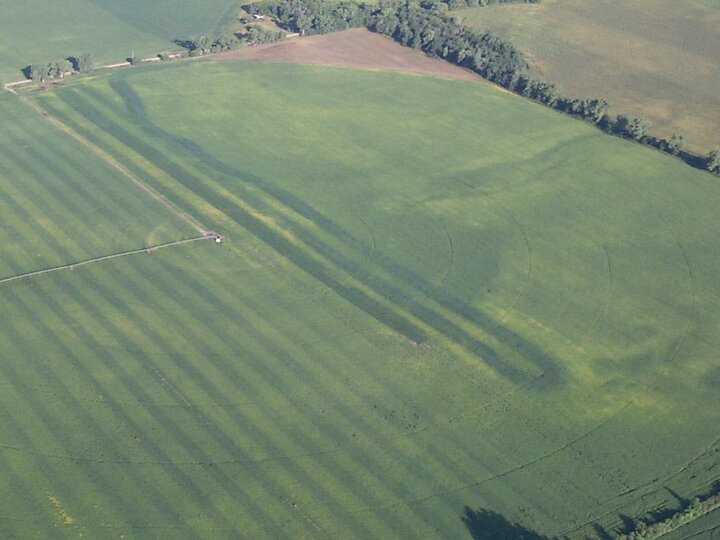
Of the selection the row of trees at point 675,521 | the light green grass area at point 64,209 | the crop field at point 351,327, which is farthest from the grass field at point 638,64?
the light green grass area at point 64,209

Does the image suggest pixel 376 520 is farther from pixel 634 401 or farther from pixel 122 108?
pixel 122 108

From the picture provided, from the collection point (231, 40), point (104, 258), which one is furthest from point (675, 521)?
point (231, 40)

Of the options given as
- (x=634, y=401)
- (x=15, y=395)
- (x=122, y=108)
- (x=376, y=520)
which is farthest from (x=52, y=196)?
(x=634, y=401)

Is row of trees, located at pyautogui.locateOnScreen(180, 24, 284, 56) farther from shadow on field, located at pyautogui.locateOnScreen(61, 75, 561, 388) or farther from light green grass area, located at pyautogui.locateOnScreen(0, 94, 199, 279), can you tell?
light green grass area, located at pyautogui.locateOnScreen(0, 94, 199, 279)

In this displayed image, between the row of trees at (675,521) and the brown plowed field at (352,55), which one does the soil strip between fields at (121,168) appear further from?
the row of trees at (675,521)

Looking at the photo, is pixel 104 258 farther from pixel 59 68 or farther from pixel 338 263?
pixel 59 68

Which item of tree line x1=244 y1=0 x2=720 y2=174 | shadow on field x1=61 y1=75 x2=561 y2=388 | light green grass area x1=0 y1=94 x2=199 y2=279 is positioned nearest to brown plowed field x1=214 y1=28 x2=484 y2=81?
tree line x1=244 y1=0 x2=720 y2=174
